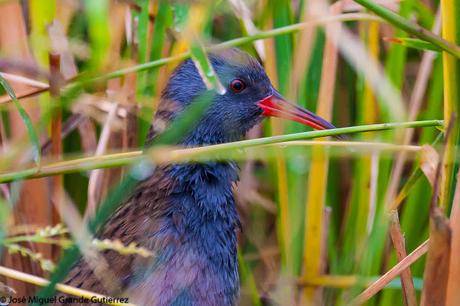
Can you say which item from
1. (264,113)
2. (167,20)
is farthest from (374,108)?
(167,20)

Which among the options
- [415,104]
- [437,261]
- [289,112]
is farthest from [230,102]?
[437,261]

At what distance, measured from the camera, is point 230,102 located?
2111 mm

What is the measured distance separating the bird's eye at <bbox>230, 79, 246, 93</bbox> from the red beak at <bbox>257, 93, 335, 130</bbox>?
0.20ft

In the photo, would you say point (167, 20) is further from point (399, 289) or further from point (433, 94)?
point (399, 289)

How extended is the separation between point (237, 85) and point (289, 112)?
0.16 meters

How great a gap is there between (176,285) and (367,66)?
2.67ft

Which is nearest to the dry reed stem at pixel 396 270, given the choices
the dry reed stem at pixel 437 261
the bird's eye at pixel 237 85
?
the dry reed stem at pixel 437 261

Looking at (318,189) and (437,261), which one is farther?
(318,189)

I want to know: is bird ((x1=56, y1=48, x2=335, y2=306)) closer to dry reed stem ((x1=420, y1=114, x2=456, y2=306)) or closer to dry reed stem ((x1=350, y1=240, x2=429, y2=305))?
dry reed stem ((x1=350, y1=240, x2=429, y2=305))

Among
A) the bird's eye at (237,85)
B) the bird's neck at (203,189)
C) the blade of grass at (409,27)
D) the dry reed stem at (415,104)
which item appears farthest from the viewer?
the dry reed stem at (415,104)

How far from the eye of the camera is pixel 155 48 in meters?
2.04

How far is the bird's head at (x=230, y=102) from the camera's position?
80.0 inches

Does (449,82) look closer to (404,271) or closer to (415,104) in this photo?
(404,271)

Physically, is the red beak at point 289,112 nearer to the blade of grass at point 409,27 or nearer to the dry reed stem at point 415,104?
the dry reed stem at point 415,104
